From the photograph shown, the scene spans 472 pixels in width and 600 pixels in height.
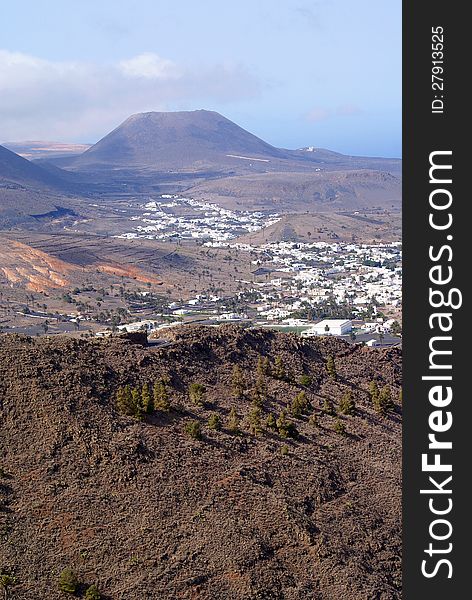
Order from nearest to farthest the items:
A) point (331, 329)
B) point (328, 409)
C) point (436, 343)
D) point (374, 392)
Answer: point (436, 343)
point (328, 409)
point (374, 392)
point (331, 329)

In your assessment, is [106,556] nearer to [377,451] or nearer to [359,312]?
[377,451]

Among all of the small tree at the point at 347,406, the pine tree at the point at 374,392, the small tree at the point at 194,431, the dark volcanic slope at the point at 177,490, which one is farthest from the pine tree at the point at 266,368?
the small tree at the point at 194,431

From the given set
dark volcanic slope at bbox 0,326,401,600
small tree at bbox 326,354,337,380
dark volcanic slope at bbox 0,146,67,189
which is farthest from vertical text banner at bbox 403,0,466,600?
dark volcanic slope at bbox 0,146,67,189

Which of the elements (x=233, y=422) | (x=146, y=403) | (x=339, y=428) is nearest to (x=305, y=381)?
(x=339, y=428)

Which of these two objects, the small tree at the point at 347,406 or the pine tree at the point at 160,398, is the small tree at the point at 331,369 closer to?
the small tree at the point at 347,406

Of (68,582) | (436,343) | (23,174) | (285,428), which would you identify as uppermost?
(23,174)

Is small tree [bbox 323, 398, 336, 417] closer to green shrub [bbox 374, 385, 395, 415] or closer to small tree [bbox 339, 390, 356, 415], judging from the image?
small tree [bbox 339, 390, 356, 415]

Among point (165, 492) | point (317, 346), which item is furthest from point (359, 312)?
point (165, 492)

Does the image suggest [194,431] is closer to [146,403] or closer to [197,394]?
[146,403]
